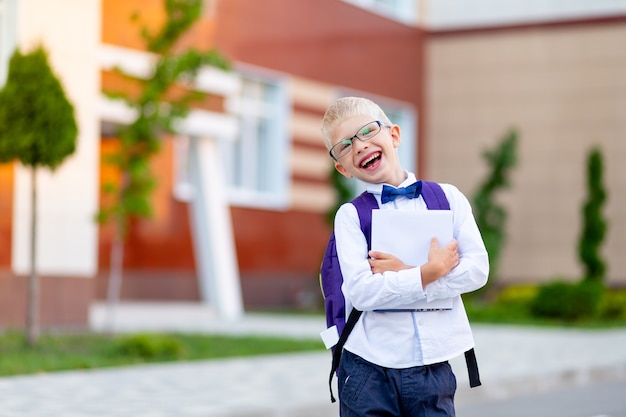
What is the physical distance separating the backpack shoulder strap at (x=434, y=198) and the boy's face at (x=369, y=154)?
0.11m

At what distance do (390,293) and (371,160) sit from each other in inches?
18.6

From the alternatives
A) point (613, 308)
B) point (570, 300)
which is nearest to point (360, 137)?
point (570, 300)

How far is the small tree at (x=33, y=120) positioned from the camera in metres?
11.6

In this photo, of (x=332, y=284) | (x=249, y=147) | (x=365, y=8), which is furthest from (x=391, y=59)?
(x=332, y=284)

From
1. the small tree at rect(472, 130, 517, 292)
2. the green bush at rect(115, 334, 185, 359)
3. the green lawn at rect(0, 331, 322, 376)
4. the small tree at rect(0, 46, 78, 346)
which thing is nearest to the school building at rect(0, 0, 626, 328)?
the green lawn at rect(0, 331, 322, 376)

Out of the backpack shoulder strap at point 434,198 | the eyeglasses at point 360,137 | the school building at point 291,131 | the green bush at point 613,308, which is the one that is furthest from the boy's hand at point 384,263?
the green bush at point 613,308

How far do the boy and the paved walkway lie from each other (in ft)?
13.8

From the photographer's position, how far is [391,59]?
25953mm

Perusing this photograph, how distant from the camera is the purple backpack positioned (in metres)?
3.89

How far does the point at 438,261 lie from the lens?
3.72 m

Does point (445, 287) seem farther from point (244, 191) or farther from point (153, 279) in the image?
point (244, 191)

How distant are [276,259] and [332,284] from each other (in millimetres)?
18978

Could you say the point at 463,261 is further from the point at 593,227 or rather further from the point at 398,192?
the point at 593,227

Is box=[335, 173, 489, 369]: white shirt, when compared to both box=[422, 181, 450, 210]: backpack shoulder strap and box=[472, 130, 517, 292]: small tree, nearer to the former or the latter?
box=[422, 181, 450, 210]: backpack shoulder strap
